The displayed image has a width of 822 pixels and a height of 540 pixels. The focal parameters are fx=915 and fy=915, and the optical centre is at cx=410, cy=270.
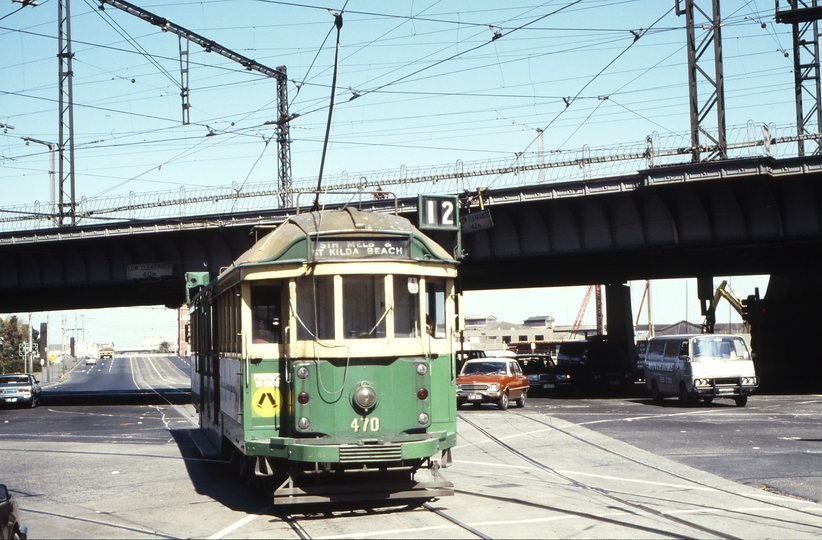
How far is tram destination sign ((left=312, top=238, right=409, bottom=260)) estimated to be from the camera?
1016cm

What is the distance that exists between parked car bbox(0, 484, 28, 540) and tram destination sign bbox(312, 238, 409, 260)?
13.1ft

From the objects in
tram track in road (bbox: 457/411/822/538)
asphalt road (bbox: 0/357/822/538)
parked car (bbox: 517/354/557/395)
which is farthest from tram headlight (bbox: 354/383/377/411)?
parked car (bbox: 517/354/557/395)

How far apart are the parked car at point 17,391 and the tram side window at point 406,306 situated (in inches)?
A: 1187

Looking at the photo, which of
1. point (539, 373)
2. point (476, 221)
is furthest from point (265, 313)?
point (539, 373)

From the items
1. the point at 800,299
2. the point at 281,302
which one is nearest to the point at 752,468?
the point at 281,302

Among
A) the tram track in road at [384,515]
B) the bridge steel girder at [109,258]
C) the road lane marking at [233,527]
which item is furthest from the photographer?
the bridge steel girder at [109,258]

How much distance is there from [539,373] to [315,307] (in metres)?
26.9

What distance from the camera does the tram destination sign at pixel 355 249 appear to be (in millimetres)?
10164

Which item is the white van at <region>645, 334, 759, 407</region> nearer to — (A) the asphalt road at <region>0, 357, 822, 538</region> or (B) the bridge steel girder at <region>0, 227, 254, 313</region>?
(A) the asphalt road at <region>0, 357, 822, 538</region>

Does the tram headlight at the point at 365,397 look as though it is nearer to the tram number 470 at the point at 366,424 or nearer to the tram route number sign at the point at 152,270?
the tram number 470 at the point at 366,424

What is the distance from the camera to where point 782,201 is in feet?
94.2

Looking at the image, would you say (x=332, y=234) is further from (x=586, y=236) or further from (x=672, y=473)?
(x=586, y=236)

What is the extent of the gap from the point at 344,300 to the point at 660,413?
1674 cm

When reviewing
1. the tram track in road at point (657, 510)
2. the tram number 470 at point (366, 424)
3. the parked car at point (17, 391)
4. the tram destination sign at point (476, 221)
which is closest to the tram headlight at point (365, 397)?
the tram number 470 at point (366, 424)
